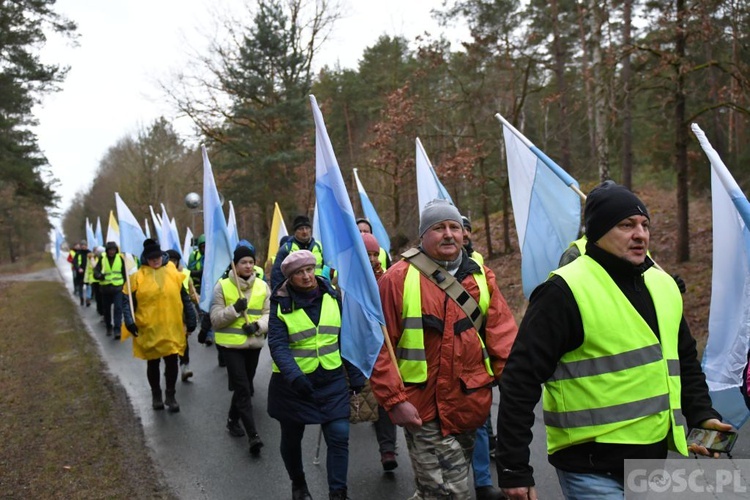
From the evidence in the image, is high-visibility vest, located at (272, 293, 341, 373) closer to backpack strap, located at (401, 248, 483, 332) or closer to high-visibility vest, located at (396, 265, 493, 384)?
high-visibility vest, located at (396, 265, 493, 384)

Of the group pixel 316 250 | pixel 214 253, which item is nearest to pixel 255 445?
pixel 214 253

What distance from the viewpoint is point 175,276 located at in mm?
7555

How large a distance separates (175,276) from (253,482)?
3165mm

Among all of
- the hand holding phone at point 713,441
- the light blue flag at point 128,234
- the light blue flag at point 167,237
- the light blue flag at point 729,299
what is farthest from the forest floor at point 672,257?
the light blue flag at point 167,237

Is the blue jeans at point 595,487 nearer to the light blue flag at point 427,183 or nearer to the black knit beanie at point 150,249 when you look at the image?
the light blue flag at point 427,183

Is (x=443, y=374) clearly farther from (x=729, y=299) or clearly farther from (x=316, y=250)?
(x=316, y=250)

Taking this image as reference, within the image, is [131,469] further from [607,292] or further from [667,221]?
[667,221]

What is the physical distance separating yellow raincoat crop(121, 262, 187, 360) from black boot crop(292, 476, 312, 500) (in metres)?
3.24

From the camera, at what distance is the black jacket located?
7.84ft

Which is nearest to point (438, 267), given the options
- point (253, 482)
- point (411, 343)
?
point (411, 343)

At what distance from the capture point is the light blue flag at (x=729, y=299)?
3674mm

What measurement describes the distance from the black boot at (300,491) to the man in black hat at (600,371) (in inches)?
102

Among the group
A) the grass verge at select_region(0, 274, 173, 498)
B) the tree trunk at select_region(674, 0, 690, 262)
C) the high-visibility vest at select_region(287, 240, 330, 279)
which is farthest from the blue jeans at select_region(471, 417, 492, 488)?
the tree trunk at select_region(674, 0, 690, 262)

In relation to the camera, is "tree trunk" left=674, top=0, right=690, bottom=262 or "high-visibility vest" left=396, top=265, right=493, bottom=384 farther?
"tree trunk" left=674, top=0, right=690, bottom=262
